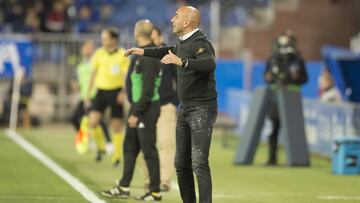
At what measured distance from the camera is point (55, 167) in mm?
17141

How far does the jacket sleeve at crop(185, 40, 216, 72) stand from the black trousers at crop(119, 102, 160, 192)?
2.42 metres

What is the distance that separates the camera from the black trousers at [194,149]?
10664 mm

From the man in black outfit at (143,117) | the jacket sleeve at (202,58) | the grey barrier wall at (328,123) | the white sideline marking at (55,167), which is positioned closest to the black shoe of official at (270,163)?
the grey barrier wall at (328,123)

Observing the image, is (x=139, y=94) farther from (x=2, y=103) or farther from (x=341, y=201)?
(x=2, y=103)

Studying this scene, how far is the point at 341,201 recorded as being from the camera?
43.4ft

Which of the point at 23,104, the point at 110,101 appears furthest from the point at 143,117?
the point at 23,104

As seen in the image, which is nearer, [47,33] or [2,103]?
[2,103]

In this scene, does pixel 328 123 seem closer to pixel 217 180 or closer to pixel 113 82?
pixel 113 82

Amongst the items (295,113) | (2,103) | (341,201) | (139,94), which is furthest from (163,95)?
(2,103)

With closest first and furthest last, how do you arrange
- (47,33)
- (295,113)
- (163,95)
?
(163,95) < (295,113) < (47,33)

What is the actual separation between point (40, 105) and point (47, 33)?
2.21m

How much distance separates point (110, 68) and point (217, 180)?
294cm

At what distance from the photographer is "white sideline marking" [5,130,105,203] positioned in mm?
13143

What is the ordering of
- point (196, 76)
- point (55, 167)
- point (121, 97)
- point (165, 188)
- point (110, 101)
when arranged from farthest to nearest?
point (110, 101)
point (121, 97)
point (55, 167)
point (165, 188)
point (196, 76)
